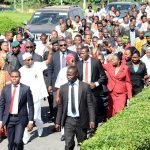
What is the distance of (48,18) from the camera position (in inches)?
947

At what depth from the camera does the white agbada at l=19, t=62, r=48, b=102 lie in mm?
11797

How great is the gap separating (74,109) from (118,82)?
261cm

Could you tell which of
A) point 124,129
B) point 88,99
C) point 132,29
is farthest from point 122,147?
point 132,29

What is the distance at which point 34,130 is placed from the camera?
1283 centimetres

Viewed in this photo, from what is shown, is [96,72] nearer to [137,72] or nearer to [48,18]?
[137,72]

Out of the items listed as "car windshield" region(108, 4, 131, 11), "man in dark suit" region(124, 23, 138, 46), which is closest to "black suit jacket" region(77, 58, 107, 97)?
"man in dark suit" region(124, 23, 138, 46)

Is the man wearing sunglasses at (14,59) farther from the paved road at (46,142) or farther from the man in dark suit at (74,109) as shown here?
the man in dark suit at (74,109)

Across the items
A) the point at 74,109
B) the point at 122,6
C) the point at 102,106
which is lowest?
the point at 102,106

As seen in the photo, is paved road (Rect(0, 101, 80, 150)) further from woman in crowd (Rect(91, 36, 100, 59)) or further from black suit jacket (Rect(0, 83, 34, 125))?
woman in crowd (Rect(91, 36, 100, 59))

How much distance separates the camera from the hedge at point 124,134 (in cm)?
725

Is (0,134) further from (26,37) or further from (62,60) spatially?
(26,37)

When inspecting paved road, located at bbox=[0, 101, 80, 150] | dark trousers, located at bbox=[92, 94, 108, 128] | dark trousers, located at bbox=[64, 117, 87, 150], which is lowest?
paved road, located at bbox=[0, 101, 80, 150]

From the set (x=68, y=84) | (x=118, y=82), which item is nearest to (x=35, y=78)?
(x=118, y=82)

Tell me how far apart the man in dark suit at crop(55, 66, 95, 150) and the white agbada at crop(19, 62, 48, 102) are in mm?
2335
